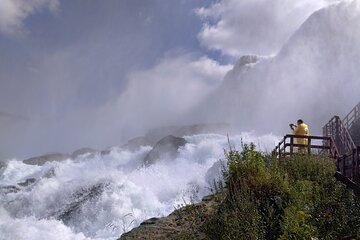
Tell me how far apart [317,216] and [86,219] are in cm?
1395

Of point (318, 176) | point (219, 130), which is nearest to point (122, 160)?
point (219, 130)

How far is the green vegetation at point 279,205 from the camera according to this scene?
516 centimetres

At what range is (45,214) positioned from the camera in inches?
830

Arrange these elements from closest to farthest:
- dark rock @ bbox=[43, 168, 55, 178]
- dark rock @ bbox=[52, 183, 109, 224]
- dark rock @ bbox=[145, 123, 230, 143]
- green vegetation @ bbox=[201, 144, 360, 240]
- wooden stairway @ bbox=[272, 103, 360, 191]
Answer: green vegetation @ bbox=[201, 144, 360, 240], wooden stairway @ bbox=[272, 103, 360, 191], dark rock @ bbox=[52, 183, 109, 224], dark rock @ bbox=[43, 168, 55, 178], dark rock @ bbox=[145, 123, 230, 143]

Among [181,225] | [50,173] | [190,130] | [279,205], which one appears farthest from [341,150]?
[190,130]

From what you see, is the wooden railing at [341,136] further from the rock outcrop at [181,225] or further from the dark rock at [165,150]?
the dark rock at [165,150]

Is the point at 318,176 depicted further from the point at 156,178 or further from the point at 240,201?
the point at 156,178

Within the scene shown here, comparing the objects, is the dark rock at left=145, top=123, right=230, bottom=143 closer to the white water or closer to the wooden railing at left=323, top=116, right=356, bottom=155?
the white water

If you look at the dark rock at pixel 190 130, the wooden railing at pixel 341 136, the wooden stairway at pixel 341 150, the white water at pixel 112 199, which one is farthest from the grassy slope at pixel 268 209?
the dark rock at pixel 190 130

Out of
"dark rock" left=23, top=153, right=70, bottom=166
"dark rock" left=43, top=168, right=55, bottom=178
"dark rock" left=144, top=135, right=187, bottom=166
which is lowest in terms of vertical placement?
"dark rock" left=43, top=168, right=55, bottom=178

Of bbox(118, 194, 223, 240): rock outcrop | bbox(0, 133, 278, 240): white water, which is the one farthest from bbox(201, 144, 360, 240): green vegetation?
bbox(0, 133, 278, 240): white water

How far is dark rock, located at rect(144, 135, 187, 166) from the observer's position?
116ft

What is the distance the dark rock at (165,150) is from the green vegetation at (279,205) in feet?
88.8

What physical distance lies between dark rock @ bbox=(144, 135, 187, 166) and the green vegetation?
27.1 metres
